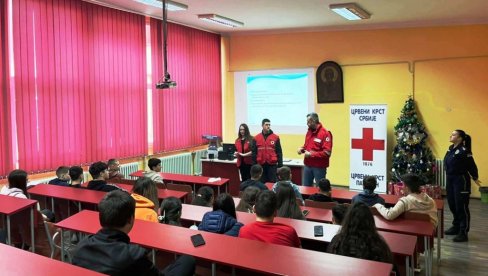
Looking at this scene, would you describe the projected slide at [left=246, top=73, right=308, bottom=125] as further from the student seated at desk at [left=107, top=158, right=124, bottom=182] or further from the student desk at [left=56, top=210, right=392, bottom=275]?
the student desk at [left=56, top=210, right=392, bottom=275]

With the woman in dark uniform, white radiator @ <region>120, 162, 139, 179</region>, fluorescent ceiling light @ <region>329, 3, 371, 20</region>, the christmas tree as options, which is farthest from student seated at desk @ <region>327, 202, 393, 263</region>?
the christmas tree

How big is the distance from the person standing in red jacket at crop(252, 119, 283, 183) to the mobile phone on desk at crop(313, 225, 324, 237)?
11.2 ft

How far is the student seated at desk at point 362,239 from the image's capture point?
8.45 feet

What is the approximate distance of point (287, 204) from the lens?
3832 millimetres

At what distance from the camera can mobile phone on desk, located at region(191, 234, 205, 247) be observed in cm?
278

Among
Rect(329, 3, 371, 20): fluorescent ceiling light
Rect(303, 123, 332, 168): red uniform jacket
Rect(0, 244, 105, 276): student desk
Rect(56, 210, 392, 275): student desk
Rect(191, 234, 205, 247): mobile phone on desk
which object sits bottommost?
Rect(56, 210, 392, 275): student desk

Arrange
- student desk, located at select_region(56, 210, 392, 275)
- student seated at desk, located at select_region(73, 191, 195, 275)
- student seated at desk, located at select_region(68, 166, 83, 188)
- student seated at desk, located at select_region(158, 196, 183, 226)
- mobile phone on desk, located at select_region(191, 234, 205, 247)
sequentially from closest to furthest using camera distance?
1. student seated at desk, located at select_region(73, 191, 195, 275)
2. student desk, located at select_region(56, 210, 392, 275)
3. mobile phone on desk, located at select_region(191, 234, 205, 247)
4. student seated at desk, located at select_region(158, 196, 183, 226)
5. student seated at desk, located at select_region(68, 166, 83, 188)

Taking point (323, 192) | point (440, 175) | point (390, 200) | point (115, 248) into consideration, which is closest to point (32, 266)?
point (115, 248)

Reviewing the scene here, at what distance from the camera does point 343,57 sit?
8.62 m

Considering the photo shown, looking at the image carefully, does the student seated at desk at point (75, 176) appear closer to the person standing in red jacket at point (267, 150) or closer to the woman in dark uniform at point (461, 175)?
the person standing in red jacket at point (267, 150)

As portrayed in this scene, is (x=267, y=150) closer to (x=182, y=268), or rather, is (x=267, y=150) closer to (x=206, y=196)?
(x=206, y=196)

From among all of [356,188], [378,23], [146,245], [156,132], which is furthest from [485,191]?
[146,245]

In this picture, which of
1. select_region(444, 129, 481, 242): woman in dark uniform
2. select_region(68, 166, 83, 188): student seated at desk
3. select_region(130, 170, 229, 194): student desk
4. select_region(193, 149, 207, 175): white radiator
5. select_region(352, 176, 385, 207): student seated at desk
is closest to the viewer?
select_region(352, 176, 385, 207): student seated at desk

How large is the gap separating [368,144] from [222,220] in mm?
5425
